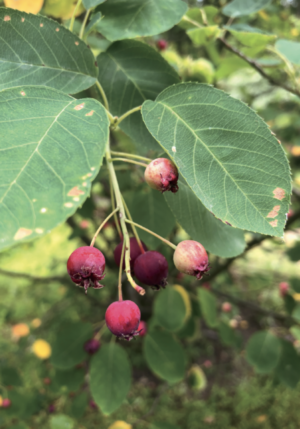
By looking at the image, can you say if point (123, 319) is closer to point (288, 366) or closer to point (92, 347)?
point (92, 347)

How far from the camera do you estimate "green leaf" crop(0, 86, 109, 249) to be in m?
0.36

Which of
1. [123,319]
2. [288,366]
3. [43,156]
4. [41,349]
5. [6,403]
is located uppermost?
[43,156]

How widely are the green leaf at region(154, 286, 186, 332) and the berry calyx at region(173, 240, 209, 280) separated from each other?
1.00m

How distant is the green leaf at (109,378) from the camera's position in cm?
113

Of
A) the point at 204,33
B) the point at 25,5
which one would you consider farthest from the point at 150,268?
the point at 25,5

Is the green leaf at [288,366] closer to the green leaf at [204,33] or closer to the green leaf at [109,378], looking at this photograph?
the green leaf at [109,378]

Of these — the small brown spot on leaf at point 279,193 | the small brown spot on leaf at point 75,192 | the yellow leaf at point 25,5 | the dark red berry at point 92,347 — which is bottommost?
the dark red berry at point 92,347

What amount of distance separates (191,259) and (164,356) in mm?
1074

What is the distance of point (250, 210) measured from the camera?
47 cm

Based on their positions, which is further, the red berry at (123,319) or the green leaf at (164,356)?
the green leaf at (164,356)

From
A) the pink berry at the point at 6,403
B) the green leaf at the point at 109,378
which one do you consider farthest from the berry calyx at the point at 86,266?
the pink berry at the point at 6,403

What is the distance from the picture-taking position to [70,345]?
1.43m

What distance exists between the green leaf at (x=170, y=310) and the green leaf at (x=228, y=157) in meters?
1.10

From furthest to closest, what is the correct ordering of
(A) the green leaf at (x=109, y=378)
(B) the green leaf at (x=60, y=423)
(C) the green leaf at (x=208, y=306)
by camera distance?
(C) the green leaf at (x=208, y=306) → (B) the green leaf at (x=60, y=423) → (A) the green leaf at (x=109, y=378)
